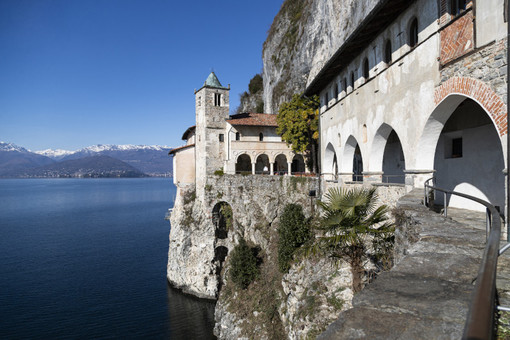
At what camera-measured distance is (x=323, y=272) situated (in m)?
15.8

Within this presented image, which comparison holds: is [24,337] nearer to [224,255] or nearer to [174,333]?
[174,333]

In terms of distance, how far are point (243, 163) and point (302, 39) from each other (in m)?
20.1

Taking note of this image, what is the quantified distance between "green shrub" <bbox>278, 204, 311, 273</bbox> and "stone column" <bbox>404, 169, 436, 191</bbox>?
38.8ft

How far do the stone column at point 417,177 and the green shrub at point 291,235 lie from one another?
11834 millimetres

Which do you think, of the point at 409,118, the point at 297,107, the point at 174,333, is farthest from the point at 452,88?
the point at 174,333

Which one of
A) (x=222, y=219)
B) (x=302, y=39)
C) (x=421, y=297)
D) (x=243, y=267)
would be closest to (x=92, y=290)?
(x=222, y=219)

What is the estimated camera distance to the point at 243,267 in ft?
88.0

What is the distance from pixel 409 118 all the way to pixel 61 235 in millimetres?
61089

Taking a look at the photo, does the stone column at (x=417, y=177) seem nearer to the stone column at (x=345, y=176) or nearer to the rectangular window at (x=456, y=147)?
the rectangular window at (x=456, y=147)

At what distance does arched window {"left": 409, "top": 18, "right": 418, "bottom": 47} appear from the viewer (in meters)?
11.1

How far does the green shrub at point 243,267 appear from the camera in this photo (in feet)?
87.4

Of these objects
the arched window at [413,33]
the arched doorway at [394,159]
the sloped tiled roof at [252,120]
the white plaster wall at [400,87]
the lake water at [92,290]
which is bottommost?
the lake water at [92,290]

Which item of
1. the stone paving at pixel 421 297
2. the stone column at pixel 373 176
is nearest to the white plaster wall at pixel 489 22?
the stone paving at pixel 421 297

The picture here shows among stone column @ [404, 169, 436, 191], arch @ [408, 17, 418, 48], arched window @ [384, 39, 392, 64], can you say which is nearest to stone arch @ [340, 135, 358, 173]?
arched window @ [384, 39, 392, 64]
